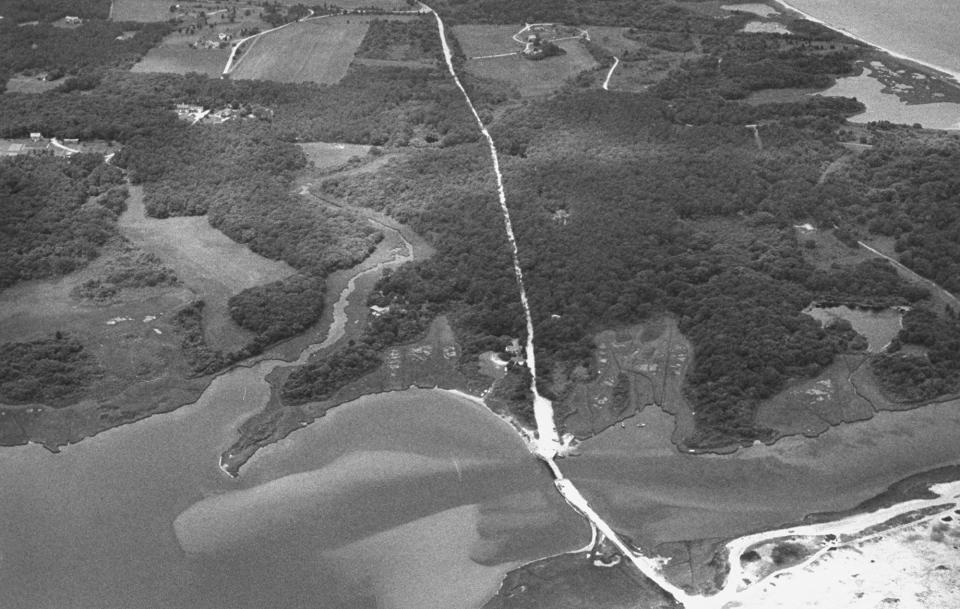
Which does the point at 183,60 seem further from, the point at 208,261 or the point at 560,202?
the point at 560,202

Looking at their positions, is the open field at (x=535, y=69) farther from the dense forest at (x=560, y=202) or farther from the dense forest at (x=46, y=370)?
the dense forest at (x=46, y=370)

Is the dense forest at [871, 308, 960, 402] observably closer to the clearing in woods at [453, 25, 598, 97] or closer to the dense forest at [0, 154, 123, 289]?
the clearing in woods at [453, 25, 598, 97]

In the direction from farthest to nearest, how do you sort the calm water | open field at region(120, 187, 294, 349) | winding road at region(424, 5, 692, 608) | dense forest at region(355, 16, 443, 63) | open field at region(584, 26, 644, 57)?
open field at region(584, 26, 644, 57), dense forest at region(355, 16, 443, 63), open field at region(120, 187, 294, 349), winding road at region(424, 5, 692, 608), the calm water

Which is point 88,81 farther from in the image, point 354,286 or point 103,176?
point 354,286

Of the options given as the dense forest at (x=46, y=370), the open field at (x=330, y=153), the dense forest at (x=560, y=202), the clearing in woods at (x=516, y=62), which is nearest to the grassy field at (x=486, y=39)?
the clearing in woods at (x=516, y=62)

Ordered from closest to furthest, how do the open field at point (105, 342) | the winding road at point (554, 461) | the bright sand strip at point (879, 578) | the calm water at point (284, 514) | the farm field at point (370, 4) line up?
the bright sand strip at point (879, 578) < the calm water at point (284, 514) < the winding road at point (554, 461) < the open field at point (105, 342) < the farm field at point (370, 4)

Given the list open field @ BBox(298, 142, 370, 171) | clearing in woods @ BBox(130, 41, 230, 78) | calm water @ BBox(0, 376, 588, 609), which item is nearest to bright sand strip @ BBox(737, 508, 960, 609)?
calm water @ BBox(0, 376, 588, 609)
